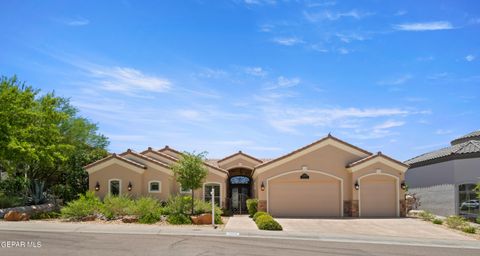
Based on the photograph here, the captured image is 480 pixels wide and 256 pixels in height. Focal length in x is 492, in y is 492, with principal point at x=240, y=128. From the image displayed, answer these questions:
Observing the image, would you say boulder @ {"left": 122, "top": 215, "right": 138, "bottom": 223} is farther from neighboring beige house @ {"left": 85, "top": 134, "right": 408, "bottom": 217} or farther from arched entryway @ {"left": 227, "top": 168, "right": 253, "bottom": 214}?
arched entryway @ {"left": 227, "top": 168, "right": 253, "bottom": 214}

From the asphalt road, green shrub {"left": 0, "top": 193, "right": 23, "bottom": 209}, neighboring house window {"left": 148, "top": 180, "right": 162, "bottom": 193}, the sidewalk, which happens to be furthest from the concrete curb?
neighboring house window {"left": 148, "top": 180, "right": 162, "bottom": 193}

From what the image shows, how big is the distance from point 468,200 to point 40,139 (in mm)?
25325

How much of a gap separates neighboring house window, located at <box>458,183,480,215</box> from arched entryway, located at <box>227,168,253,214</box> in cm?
1419

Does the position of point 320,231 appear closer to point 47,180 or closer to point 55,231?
point 55,231

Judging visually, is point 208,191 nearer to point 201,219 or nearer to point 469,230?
point 201,219

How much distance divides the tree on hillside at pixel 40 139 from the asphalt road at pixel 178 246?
9.96 m

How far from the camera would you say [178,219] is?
24.1 m

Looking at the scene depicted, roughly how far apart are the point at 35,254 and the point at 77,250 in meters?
1.42

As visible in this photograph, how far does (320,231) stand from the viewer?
22.2 metres

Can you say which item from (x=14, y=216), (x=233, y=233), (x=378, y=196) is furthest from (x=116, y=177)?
(x=378, y=196)

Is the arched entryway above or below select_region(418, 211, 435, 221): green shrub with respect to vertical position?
above

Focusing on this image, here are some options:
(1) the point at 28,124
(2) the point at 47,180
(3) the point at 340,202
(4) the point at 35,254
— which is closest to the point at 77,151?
(2) the point at 47,180

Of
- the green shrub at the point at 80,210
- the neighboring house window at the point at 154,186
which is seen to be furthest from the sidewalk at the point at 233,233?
the neighboring house window at the point at 154,186

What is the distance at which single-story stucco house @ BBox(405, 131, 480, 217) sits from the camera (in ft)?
93.0
